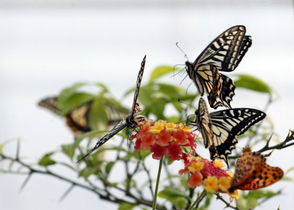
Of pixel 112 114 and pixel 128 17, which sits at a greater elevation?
pixel 128 17

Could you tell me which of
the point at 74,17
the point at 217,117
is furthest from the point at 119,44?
the point at 217,117

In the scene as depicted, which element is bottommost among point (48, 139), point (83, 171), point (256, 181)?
point (48, 139)

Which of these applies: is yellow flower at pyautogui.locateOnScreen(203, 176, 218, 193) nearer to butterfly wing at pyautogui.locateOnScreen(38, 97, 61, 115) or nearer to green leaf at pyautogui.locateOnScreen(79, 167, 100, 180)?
green leaf at pyautogui.locateOnScreen(79, 167, 100, 180)

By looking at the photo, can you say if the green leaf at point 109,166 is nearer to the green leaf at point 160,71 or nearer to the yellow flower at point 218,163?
the green leaf at point 160,71

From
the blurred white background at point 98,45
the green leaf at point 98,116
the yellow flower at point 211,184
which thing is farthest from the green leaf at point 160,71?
the blurred white background at point 98,45

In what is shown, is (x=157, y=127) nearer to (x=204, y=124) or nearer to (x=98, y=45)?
(x=204, y=124)

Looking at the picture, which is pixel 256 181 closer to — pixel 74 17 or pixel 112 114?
pixel 112 114
